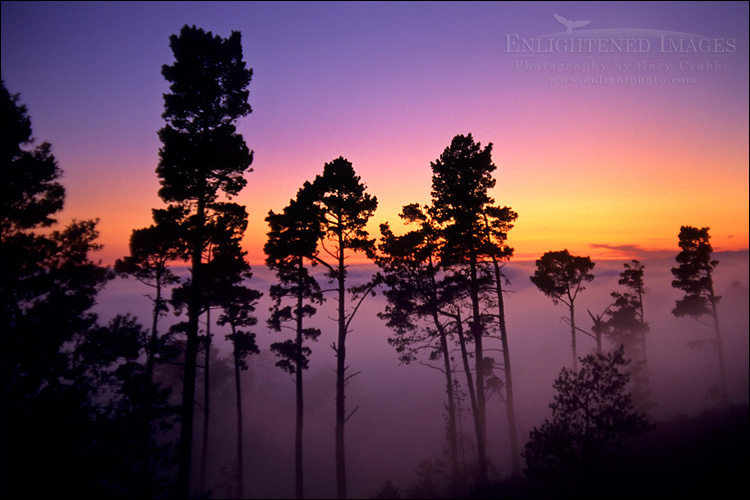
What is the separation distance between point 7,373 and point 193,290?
5.88 metres

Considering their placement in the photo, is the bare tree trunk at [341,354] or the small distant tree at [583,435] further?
the bare tree trunk at [341,354]

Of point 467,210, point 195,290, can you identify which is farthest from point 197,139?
point 467,210

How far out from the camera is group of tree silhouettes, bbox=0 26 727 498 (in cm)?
858

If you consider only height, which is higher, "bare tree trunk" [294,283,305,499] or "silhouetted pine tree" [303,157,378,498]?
"silhouetted pine tree" [303,157,378,498]

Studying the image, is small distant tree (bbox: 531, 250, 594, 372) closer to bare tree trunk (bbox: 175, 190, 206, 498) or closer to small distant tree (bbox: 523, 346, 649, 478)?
small distant tree (bbox: 523, 346, 649, 478)

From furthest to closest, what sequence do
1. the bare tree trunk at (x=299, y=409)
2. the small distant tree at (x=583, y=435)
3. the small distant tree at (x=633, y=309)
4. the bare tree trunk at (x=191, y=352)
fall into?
the small distant tree at (x=633, y=309) < the bare tree trunk at (x=299, y=409) < the bare tree trunk at (x=191, y=352) < the small distant tree at (x=583, y=435)

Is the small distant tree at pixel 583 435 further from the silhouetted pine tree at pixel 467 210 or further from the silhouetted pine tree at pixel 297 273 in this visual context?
the silhouetted pine tree at pixel 297 273

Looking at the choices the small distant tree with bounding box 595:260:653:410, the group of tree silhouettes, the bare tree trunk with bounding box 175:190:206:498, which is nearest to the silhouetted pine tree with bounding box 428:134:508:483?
the group of tree silhouettes

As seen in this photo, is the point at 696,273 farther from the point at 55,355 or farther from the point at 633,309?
the point at 55,355

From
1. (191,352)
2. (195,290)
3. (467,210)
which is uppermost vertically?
(467,210)

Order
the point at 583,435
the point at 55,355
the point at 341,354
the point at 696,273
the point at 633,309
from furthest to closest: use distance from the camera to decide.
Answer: the point at 633,309, the point at 696,273, the point at 341,354, the point at 55,355, the point at 583,435

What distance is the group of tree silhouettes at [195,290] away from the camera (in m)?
8.58

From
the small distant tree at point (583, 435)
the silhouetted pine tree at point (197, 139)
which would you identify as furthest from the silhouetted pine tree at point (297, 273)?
the small distant tree at point (583, 435)

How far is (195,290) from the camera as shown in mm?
11711
